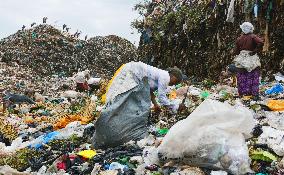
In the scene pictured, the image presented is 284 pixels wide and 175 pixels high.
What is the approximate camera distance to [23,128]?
7.73 m

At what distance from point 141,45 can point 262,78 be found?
6069 millimetres

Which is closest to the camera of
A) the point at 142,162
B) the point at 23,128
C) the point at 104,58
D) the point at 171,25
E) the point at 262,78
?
the point at 142,162

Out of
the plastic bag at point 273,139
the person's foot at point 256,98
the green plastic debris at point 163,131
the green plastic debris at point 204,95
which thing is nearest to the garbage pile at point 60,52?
the green plastic debris at point 204,95

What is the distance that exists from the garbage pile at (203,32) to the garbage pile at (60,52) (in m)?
4.47

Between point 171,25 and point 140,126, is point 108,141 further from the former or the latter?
point 171,25

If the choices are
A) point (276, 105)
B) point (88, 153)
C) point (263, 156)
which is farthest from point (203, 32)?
Result: point (263, 156)

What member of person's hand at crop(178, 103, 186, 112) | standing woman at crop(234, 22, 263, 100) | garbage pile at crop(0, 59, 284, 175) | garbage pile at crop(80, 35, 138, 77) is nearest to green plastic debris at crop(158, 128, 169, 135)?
garbage pile at crop(0, 59, 284, 175)

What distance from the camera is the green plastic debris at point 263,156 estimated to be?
4.31 meters

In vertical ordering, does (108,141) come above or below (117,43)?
below

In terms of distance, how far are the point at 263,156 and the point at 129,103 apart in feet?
5.63

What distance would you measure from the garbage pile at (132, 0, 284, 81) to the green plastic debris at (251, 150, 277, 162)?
586cm

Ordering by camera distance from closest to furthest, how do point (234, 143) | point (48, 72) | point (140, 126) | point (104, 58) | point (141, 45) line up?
point (234, 143) < point (140, 126) < point (141, 45) < point (48, 72) < point (104, 58)


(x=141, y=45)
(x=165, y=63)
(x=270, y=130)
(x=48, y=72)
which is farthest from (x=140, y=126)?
(x=48, y=72)

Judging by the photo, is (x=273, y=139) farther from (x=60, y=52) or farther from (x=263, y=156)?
(x=60, y=52)
